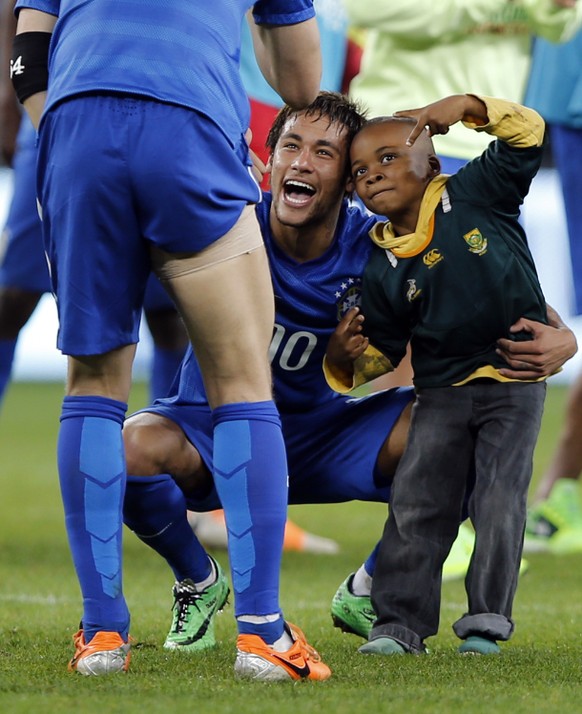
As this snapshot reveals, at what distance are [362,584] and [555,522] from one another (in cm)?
205

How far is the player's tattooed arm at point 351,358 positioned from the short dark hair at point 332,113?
36 cm

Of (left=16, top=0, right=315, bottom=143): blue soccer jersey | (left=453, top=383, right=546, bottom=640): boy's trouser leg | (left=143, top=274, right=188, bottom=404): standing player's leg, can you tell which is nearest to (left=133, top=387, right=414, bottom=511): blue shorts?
(left=453, top=383, right=546, bottom=640): boy's trouser leg

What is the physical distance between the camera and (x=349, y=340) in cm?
312

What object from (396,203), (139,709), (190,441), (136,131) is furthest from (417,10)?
(139,709)

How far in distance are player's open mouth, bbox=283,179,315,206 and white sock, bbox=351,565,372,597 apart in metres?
0.91

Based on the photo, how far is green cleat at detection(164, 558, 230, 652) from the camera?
309cm

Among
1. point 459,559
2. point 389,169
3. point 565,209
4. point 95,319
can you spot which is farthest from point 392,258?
point 565,209

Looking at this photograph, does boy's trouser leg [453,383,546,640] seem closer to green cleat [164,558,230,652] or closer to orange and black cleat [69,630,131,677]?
green cleat [164,558,230,652]

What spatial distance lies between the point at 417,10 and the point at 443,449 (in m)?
2.03

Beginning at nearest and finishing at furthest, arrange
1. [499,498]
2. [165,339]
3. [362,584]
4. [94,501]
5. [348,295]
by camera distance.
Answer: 1. [94,501]
2. [499,498]
3. [348,295]
4. [362,584]
5. [165,339]

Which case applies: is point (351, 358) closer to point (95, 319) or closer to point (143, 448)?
point (143, 448)

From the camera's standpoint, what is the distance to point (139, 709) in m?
2.24

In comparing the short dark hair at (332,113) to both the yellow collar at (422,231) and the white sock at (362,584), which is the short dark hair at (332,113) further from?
the white sock at (362,584)

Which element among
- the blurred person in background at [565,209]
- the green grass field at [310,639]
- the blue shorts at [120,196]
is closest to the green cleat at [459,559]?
the green grass field at [310,639]
